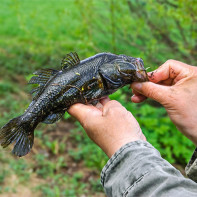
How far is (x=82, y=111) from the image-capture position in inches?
70.1

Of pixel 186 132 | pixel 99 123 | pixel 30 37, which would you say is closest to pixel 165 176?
pixel 99 123

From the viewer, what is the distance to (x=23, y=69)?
244 inches

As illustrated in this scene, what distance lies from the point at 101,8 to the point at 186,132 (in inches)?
182

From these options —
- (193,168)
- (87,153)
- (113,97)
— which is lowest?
(87,153)

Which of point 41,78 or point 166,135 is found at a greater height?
point 41,78

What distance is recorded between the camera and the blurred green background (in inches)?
145

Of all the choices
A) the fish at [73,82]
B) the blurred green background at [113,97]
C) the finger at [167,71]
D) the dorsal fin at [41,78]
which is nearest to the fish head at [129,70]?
the fish at [73,82]

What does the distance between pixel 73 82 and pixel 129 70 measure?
0.41m

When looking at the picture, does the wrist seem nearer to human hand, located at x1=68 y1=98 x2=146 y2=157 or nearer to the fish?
human hand, located at x1=68 y1=98 x2=146 y2=157

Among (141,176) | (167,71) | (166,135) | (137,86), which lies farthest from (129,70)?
(166,135)

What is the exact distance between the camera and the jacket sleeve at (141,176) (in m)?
1.19

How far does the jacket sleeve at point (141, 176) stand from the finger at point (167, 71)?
0.73 m

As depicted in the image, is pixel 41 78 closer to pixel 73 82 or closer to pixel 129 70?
pixel 73 82

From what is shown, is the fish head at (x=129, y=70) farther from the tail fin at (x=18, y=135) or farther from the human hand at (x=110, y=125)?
the tail fin at (x=18, y=135)
